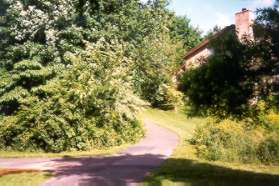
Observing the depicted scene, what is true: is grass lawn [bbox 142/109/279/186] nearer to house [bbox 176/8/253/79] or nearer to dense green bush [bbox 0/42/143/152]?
house [bbox 176/8/253/79]

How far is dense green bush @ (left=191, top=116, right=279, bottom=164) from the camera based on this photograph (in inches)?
816

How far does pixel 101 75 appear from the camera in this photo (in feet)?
91.9

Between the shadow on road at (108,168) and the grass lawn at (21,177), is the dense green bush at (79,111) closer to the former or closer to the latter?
the shadow on road at (108,168)

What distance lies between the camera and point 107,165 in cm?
2030

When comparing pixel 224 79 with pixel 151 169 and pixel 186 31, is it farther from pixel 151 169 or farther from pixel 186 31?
pixel 186 31

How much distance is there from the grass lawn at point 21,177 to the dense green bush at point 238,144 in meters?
8.07

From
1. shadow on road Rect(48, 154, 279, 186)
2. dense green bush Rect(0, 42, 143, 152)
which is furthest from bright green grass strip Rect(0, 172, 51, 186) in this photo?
dense green bush Rect(0, 42, 143, 152)

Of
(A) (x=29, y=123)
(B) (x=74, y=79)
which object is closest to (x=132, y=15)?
(B) (x=74, y=79)

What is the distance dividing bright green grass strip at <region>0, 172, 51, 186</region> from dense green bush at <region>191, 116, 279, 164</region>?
8.01 m

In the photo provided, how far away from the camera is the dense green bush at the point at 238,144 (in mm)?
20734

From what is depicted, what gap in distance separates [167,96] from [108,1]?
33.0 meters

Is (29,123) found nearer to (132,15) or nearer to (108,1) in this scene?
(132,15)

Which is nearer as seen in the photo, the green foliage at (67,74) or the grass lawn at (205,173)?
the grass lawn at (205,173)

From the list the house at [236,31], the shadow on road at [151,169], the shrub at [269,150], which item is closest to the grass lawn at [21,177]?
the shadow on road at [151,169]
